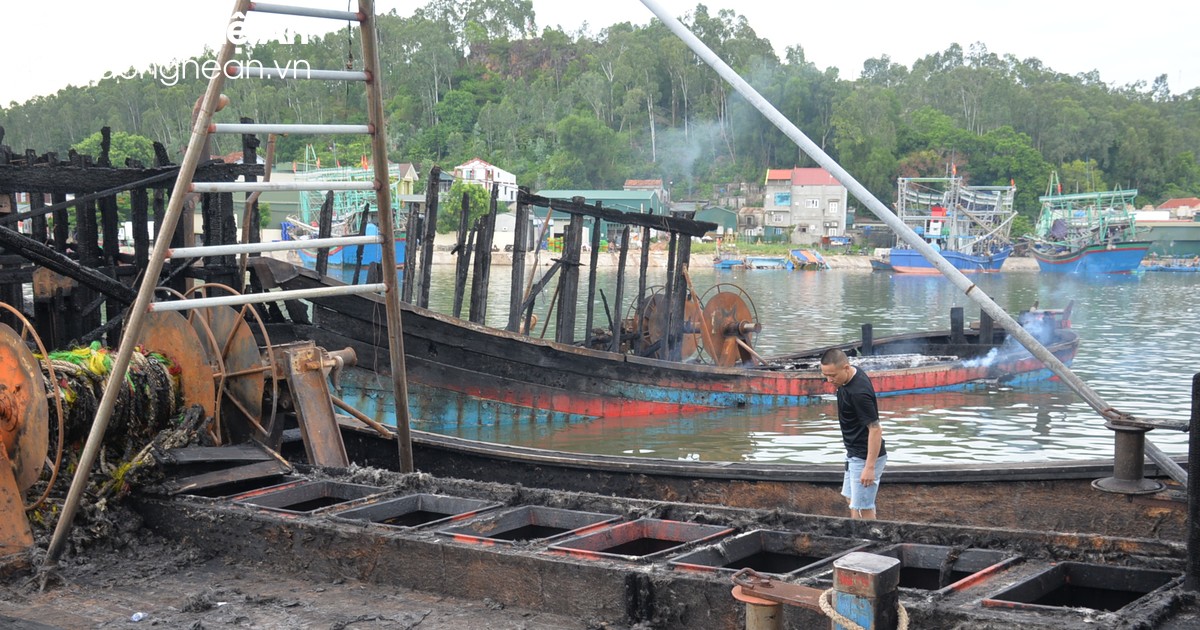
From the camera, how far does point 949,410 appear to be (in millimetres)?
19516

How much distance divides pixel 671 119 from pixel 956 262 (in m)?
42.6

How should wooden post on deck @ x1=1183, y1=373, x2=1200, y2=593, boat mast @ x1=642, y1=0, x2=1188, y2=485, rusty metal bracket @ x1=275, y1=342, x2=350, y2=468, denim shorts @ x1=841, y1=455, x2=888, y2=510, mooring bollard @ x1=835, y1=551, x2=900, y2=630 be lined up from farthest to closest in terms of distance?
rusty metal bracket @ x1=275, y1=342, x2=350, y2=468 → denim shorts @ x1=841, y1=455, x2=888, y2=510 → boat mast @ x1=642, y1=0, x2=1188, y2=485 → wooden post on deck @ x1=1183, y1=373, x2=1200, y2=593 → mooring bollard @ x1=835, y1=551, x2=900, y2=630

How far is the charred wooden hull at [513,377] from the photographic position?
15.8 m

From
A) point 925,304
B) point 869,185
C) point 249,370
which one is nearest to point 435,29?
point 869,185

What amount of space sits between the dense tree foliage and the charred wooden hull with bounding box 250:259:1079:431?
6225cm

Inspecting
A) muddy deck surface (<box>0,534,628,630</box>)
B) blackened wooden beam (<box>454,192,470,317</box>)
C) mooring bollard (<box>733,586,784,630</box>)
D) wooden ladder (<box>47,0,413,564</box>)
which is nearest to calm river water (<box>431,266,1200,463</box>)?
blackened wooden beam (<box>454,192,470,317</box>)

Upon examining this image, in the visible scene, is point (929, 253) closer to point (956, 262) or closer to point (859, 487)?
point (859, 487)

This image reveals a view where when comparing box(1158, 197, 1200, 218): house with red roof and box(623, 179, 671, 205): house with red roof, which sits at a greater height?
box(623, 179, 671, 205): house with red roof

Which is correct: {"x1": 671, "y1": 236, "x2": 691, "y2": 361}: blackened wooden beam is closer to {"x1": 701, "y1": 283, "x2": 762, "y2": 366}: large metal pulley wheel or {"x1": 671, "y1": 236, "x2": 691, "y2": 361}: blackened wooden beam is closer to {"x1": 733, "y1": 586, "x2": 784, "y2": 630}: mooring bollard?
{"x1": 701, "y1": 283, "x2": 762, "y2": 366}: large metal pulley wheel

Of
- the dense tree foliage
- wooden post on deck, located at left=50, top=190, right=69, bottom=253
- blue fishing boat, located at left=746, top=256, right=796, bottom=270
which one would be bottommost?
blue fishing boat, located at left=746, top=256, right=796, bottom=270

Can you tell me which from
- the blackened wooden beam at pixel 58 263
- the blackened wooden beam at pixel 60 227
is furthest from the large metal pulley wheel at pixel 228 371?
the blackened wooden beam at pixel 60 227

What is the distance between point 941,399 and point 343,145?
7607 centimetres

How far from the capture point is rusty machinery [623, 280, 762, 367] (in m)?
19.2

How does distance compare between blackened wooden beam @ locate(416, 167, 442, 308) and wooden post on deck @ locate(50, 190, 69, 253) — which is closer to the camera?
wooden post on deck @ locate(50, 190, 69, 253)
